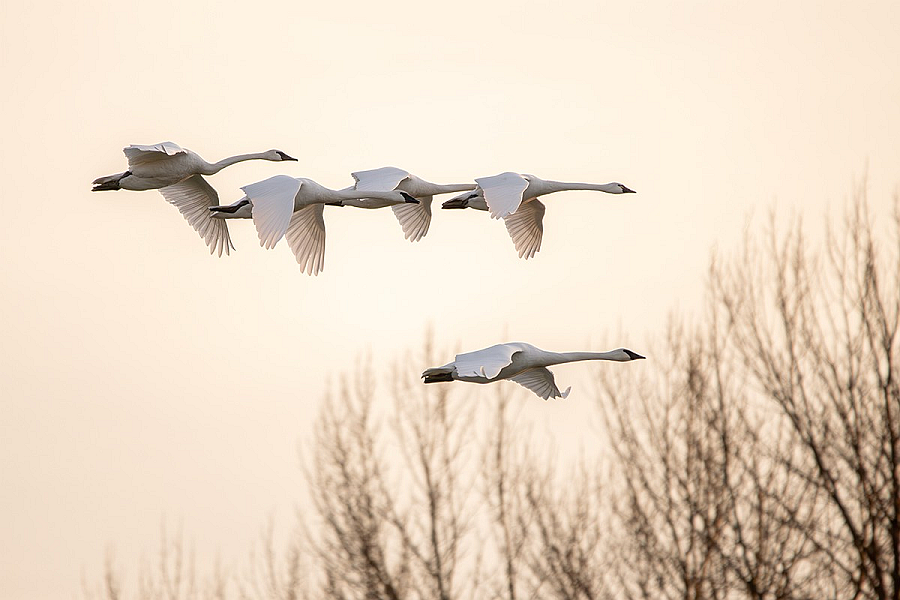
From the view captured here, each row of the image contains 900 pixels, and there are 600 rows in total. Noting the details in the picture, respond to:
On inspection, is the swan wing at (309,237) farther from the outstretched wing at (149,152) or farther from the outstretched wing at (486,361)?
the outstretched wing at (486,361)

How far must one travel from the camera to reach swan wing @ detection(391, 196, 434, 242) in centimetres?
1997

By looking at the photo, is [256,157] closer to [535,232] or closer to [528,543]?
[535,232]

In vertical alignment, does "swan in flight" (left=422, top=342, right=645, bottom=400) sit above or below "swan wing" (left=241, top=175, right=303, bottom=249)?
below

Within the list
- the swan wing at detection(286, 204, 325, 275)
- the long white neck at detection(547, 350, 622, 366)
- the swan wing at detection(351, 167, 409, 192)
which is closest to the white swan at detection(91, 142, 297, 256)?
the swan wing at detection(286, 204, 325, 275)

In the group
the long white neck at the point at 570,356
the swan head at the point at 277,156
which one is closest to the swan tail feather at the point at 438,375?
the long white neck at the point at 570,356

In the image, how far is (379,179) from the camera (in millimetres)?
18469

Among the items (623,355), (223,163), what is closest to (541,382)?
(623,355)

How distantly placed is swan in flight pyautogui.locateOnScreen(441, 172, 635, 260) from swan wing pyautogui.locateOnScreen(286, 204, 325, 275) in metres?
1.24

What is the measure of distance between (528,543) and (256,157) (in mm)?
7754

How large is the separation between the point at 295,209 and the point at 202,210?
3013 mm

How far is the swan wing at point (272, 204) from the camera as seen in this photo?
15.7 m

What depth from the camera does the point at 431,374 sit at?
17078 millimetres

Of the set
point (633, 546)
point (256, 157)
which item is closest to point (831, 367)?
point (633, 546)

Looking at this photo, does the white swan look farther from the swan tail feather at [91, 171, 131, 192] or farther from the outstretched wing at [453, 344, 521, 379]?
the outstretched wing at [453, 344, 521, 379]
